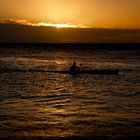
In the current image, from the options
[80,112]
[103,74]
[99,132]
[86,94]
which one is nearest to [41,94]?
[86,94]

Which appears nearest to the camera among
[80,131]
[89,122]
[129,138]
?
[129,138]

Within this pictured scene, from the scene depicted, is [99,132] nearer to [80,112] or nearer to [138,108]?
[80,112]

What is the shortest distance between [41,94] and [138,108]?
951cm

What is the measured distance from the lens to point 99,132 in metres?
19.0

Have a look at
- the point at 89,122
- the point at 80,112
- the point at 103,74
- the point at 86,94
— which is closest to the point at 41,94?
the point at 86,94

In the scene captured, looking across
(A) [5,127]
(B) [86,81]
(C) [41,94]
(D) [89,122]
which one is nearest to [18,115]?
(A) [5,127]

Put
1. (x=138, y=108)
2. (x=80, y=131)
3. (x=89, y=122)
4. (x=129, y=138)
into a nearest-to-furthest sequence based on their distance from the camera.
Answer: (x=129, y=138) → (x=80, y=131) → (x=89, y=122) → (x=138, y=108)

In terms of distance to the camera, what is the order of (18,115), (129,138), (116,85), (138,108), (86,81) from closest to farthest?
(129,138), (18,115), (138,108), (116,85), (86,81)

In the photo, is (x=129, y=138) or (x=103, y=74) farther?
(x=103, y=74)

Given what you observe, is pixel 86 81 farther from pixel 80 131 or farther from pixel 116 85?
pixel 80 131

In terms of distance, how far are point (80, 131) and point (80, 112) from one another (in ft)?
14.7

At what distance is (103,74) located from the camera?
4769 centimetres

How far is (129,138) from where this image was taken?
58.8 feet

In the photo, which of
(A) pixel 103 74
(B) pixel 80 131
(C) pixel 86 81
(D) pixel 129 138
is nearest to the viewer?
(D) pixel 129 138
